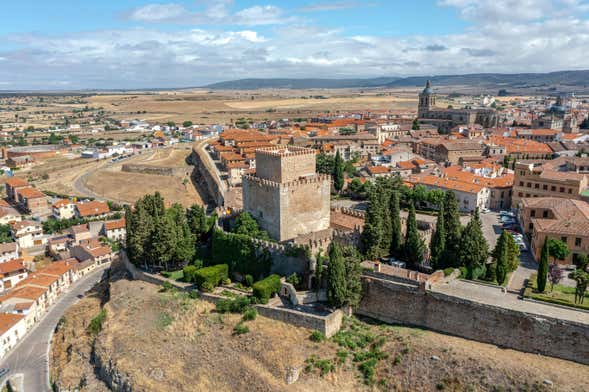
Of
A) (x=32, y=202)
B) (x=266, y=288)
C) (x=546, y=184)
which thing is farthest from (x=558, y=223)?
(x=32, y=202)

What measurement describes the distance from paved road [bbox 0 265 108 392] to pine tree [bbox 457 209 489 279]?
99.9ft

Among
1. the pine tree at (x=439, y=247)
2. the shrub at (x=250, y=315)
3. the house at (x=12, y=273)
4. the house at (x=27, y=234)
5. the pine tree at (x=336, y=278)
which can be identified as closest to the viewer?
the pine tree at (x=336, y=278)

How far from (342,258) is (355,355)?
5.70 meters

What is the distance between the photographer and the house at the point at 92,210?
70.4 m

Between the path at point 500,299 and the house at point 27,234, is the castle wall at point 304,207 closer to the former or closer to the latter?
the path at point 500,299

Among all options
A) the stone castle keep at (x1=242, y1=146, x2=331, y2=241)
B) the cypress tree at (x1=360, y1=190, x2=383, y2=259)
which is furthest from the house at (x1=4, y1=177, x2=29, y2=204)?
the cypress tree at (x1=360, y1=190, x2=383, y2=259)

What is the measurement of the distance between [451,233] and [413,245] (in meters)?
2.77

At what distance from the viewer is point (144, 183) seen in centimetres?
8588

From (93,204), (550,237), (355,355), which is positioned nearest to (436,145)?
(550,237)

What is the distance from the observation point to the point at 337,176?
6362 cm

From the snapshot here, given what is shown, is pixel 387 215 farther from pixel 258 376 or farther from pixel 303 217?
pixel 258 376

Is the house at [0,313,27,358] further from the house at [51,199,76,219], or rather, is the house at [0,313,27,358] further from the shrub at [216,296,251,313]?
the house at [51,199,76,219]

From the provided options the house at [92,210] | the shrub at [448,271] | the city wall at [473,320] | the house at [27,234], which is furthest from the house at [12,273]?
the shrub at [448,271]

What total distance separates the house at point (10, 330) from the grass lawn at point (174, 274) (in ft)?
49.2
